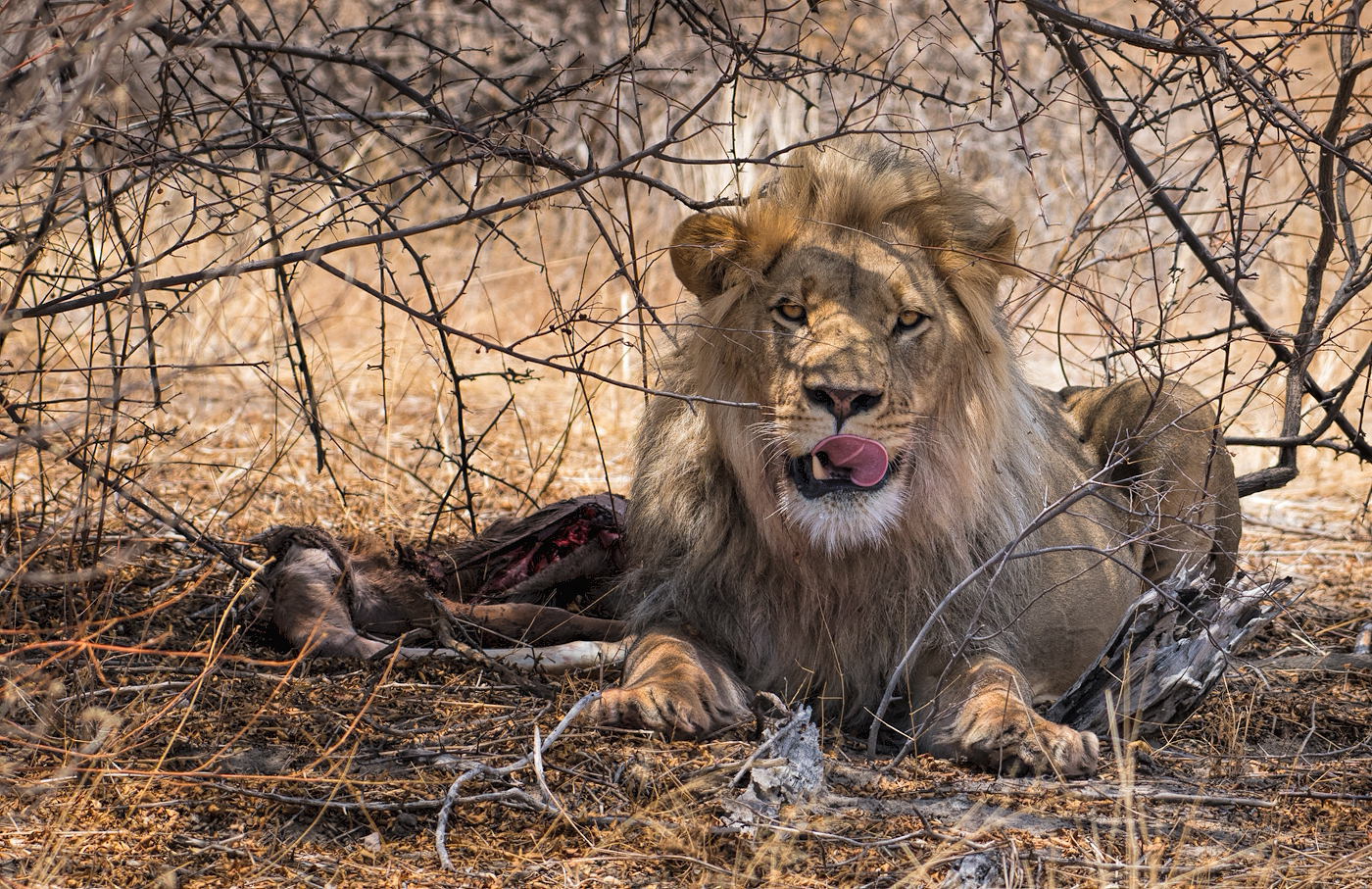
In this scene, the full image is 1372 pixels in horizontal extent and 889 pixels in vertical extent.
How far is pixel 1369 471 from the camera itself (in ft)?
25.1

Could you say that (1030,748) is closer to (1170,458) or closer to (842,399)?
(842,399)

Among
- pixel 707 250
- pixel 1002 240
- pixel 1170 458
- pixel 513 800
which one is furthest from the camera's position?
pixel 1170 458

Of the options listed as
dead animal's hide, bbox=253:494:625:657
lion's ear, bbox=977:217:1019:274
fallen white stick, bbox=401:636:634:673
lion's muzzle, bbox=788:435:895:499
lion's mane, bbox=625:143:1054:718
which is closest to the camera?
lion's muzzle, bbox=788:435:895:499

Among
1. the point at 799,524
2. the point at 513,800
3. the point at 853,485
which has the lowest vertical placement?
the point at 513,800

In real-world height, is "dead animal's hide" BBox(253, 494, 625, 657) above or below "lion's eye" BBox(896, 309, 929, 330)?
below

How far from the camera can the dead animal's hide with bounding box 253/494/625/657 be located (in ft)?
12.8

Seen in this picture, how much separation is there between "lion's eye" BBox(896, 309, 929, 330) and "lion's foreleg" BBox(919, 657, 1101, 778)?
92 centimetres

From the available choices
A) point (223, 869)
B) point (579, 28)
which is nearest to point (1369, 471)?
point (223, 869)

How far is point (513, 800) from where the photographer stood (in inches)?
109

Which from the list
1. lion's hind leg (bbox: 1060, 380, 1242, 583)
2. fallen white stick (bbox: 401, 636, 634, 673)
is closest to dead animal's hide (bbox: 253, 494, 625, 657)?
fallen white stick (bbox: 401, 636, 634, 673)

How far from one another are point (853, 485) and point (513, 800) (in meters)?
1.10

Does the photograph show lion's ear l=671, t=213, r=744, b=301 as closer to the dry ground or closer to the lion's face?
the lion's face

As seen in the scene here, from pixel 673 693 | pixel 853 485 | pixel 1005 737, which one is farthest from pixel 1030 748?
pixel 673 693

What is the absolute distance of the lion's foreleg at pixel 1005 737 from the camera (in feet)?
10.2
